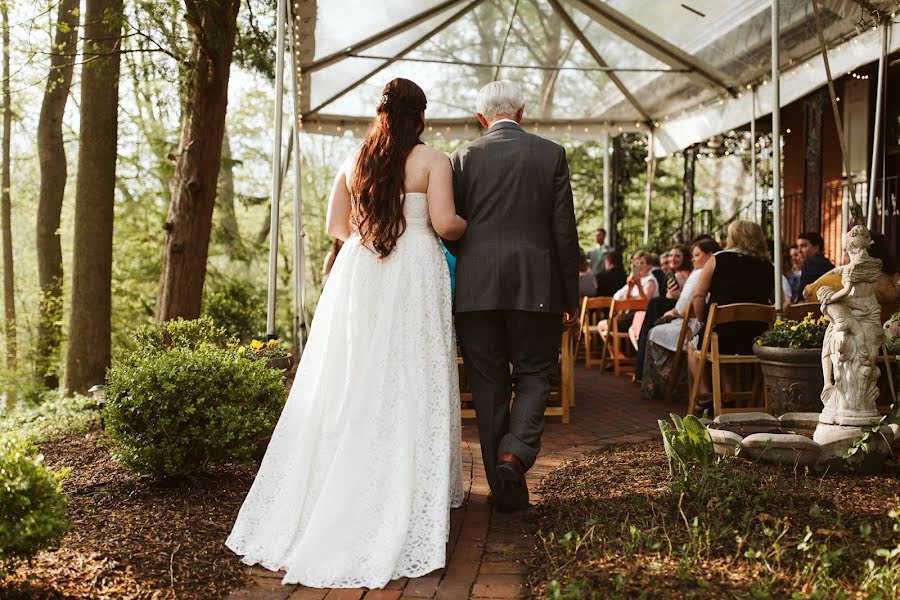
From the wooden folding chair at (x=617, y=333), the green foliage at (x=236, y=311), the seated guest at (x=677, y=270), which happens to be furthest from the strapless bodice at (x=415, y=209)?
the green foliage at (x=236, y=311)

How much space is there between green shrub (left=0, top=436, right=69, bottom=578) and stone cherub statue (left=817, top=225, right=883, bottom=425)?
3.49 m

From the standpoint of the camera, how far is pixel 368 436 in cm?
356

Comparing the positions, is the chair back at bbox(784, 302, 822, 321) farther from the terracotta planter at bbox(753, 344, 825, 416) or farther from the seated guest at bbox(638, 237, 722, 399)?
the seated guest at bbox(638, 237, 722, 399)

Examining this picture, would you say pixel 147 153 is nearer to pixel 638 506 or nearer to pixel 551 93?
pixel 551 93

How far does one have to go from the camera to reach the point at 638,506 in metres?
3.71

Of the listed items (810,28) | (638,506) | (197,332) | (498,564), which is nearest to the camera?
(498,564)

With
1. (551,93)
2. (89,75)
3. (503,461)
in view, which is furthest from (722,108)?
(503,461)

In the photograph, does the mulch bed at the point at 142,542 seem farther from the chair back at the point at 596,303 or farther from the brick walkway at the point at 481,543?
the chair back at the point at 596,303

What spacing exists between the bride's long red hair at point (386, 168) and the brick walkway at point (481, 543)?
128cm

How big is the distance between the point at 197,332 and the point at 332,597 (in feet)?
11.6

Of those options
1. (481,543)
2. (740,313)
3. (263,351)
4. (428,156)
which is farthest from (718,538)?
(263,351)

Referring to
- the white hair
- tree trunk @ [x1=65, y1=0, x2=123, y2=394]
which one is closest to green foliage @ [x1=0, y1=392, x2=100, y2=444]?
tree trunk @ [x1=65, y1=0, x2=123, y2=394]

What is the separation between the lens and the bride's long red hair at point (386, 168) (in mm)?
3783

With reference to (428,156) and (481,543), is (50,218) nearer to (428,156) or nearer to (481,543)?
(428,156)
